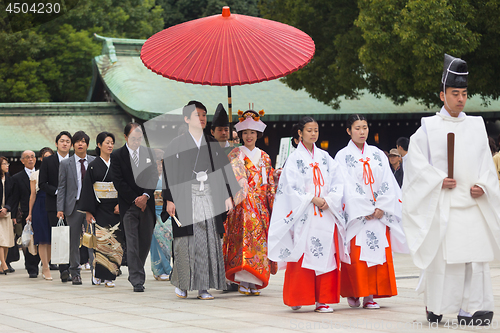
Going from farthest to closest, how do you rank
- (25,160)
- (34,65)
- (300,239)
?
(34,65) → (25,160) → (300,239)

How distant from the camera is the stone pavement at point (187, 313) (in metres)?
4.86

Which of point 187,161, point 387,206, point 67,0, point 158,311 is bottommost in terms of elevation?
point 158,311

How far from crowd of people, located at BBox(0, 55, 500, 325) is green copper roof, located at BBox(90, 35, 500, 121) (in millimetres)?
9294

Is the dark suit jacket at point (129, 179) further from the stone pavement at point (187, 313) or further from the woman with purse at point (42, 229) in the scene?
the woman with purse at point (42, 229)

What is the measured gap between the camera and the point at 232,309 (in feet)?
19.1

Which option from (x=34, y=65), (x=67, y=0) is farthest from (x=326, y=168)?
(x=67, y=0)

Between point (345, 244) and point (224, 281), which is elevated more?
point (345, 244)

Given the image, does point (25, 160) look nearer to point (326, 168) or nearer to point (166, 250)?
point (166, 250)

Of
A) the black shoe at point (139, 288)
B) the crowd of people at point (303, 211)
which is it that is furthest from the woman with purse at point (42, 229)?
the black shoe at point (139, 288)

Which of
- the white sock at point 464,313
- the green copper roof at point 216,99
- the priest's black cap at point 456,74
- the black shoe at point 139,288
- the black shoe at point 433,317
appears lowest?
the black shoe at point 139,288

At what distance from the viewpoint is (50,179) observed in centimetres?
898

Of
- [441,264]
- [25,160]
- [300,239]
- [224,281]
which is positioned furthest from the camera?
[25,160]

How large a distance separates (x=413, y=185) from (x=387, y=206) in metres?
0.97

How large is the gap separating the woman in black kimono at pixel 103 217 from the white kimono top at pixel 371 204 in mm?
3254
